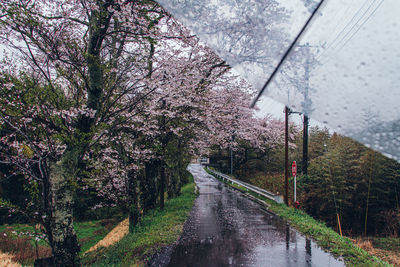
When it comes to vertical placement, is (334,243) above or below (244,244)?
above

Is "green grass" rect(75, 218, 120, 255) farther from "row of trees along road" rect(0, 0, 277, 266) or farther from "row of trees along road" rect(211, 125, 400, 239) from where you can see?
"row of trees along road" rect(211, 125, 400, 239)

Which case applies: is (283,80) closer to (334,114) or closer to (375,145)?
(334,114)

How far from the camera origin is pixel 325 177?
14469 mm

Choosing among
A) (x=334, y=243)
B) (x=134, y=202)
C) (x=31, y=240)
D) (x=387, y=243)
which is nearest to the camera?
(x=334, y=243)

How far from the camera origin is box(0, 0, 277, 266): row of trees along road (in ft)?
14.7

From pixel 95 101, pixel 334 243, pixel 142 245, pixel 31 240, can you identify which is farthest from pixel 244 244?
pixel 31 240

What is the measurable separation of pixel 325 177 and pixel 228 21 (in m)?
15.8

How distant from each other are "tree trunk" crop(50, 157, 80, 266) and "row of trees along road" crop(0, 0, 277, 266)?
2 centimetres

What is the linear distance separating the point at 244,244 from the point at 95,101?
5.64 metres

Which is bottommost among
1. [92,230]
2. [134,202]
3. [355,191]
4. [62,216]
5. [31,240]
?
A: [92,230]

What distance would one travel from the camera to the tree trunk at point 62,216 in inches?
175

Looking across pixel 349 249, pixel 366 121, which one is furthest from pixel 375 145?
pixel 349 249

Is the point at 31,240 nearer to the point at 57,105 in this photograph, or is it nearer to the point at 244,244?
the point at 57,105

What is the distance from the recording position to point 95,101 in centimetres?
538
